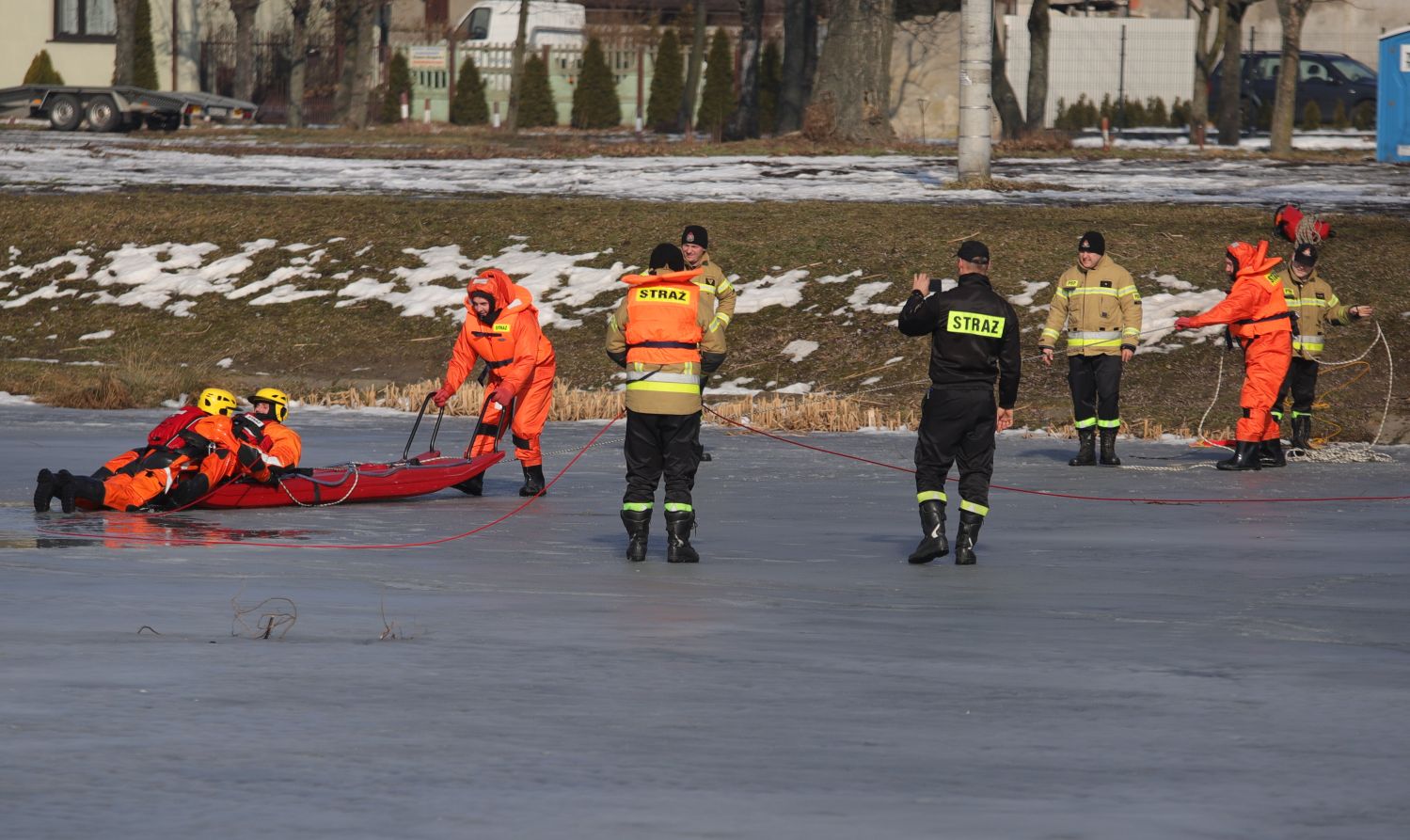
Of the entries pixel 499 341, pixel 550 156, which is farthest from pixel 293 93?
pixel 499 341

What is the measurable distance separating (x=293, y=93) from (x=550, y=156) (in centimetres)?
1715

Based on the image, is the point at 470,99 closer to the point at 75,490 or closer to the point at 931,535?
the point at 75,490

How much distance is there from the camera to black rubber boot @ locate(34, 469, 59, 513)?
12109 millimetres

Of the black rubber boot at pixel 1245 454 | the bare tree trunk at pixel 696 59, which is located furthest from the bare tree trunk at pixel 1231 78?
the black rubber boot at pixel 1245 454

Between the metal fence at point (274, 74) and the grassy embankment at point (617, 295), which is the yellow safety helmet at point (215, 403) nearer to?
the grassy embankment at point (617, 295)

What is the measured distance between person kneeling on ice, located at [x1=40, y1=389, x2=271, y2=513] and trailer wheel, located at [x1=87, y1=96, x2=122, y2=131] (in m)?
38.2

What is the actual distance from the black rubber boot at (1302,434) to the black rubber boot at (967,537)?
7.15 metres

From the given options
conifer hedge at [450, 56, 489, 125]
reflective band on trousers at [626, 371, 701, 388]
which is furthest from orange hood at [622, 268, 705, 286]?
conifer hedge at [450, 56, 489, 125]

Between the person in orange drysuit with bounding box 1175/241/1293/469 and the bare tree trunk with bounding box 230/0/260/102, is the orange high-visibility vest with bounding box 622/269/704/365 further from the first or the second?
the bare tree trunk with bounding box 230/0/260/102

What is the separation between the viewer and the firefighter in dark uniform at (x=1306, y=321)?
17.2 m

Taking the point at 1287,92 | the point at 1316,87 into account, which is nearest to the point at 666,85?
the point at 1316,87

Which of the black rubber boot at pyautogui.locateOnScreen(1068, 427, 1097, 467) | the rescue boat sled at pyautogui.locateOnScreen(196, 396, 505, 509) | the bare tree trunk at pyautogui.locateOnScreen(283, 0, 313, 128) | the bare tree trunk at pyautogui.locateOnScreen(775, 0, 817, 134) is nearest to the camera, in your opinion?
the rescue boat sled at pyautogui.locateOnScreen(196, 396, 505, 509)

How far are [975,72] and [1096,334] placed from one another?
505 inches

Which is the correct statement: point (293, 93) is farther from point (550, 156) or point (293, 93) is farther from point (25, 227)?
point (25, 227)
